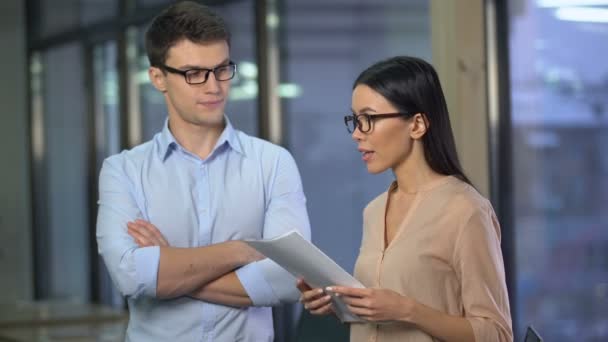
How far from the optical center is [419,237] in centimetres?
201

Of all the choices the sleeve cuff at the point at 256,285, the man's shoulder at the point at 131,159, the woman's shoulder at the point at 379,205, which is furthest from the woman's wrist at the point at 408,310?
the man's shoulder at the point at 131,159

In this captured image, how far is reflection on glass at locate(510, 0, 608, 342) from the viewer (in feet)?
12.4

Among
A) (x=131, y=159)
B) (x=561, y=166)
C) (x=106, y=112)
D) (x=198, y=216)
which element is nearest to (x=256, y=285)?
(x=198, y=216)

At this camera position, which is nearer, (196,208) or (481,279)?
(481,279)

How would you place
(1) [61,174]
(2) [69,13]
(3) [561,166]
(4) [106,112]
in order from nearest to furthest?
(3) [561,166], (4) [106,112], (2) [69,13], (1) [61,174]

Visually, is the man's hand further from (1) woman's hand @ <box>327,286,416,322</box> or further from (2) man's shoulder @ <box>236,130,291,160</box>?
(1) woman's hand @ <box>327,286,416,322</box>

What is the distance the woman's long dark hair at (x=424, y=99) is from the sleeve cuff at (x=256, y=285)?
0.57 meters

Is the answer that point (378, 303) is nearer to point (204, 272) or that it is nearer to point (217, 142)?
point (204, 272)

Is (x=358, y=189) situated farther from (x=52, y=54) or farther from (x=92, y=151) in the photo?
(x=52, y=54)

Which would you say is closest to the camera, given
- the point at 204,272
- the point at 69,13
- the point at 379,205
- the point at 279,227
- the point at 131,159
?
the point at 379,205

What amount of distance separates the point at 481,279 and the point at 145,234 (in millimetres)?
903

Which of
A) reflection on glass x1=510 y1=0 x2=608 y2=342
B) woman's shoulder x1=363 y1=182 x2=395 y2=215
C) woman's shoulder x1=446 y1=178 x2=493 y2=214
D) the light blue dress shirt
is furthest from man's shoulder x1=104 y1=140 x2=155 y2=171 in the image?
reflection on glass x1=510 y1=0 x2=608 y2=342

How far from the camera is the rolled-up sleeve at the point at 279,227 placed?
2.39 m

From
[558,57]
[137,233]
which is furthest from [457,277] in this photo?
[558,57]
